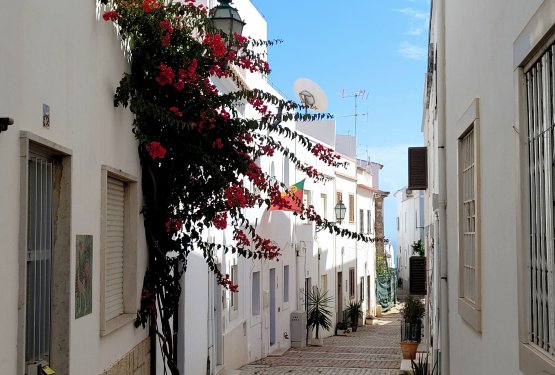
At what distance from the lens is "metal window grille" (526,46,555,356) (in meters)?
3.60

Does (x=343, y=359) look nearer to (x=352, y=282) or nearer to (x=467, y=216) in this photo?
(x=467, y=216)

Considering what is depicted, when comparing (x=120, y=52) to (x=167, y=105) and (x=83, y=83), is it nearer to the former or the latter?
(x=167, y=105)

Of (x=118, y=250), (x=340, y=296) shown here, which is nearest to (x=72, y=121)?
(x=118, y=250)

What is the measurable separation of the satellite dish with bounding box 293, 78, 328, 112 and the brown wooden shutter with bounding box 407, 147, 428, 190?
11861mm

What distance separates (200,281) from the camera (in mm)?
13391

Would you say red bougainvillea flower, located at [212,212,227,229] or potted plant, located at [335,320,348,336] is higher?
red bougainvillea flower, located at [212,212,227,229]

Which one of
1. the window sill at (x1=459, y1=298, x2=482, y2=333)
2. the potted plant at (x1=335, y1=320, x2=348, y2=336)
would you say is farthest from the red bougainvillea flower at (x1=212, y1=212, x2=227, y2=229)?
the potted plant at (x1=335, y1=320, x2=348, y2=336)

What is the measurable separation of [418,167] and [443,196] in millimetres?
7411

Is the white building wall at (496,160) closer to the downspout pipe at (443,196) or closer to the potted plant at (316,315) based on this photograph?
the downspout pipe at (443,196)

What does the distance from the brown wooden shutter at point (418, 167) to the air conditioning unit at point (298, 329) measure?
32.0 feet

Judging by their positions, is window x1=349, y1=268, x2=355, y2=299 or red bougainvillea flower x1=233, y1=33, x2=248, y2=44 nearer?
red bougainvillea flower x1=233, y1=33, x2=248, y2=44

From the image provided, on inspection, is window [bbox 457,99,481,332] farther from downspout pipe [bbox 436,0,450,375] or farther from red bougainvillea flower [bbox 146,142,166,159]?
red bougainvillea flower [bbox 146,142,166,159]

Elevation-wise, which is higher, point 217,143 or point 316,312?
point 217,143

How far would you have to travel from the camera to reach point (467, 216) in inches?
280
